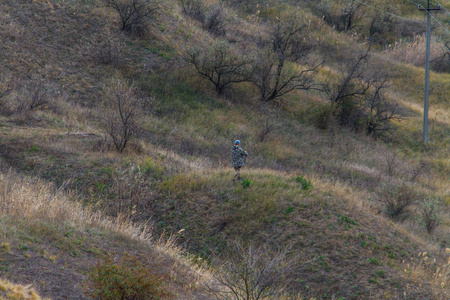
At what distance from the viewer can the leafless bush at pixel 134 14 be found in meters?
24.8

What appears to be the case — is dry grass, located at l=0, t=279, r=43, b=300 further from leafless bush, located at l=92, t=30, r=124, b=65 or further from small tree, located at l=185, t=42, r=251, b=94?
leafless bush, located at l=92, t=30, r=124, b=65

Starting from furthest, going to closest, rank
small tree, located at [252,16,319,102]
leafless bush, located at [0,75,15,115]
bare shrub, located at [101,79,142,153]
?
small tree, located at [252,16,319,102], leafless bush, located at [0,75,15,115], bare shrub, located at [101,79,142,153]

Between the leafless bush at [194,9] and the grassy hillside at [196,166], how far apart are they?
16cm

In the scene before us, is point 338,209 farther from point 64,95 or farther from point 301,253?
point 64,95

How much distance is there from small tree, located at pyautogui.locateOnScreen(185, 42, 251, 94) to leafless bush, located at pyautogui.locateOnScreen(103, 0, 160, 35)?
3908 millimetres

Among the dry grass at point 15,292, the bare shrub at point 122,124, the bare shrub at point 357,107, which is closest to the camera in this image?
the dry grass at point 15,292

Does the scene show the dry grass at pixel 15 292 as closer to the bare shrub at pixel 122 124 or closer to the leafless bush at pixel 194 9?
the bare shrub at pixel 122 124

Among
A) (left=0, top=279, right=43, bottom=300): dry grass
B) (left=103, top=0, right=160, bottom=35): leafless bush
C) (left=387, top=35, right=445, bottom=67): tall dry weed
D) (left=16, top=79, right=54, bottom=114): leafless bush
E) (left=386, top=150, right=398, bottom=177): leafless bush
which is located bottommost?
(left=16, top=79, right=54, bottom=114): leafless bush

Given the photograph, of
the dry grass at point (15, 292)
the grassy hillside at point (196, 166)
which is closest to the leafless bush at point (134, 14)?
the grassy hillside at point (196, 166)

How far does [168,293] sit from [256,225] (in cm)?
534

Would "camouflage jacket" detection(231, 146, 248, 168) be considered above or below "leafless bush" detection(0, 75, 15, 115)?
above

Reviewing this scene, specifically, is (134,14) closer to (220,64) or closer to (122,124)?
(220,64)

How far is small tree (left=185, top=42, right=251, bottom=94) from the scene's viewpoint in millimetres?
22641

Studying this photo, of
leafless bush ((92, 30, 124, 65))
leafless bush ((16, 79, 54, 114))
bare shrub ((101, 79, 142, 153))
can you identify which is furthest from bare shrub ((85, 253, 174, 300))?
leafless bush ((92, 30, 124, 65))
